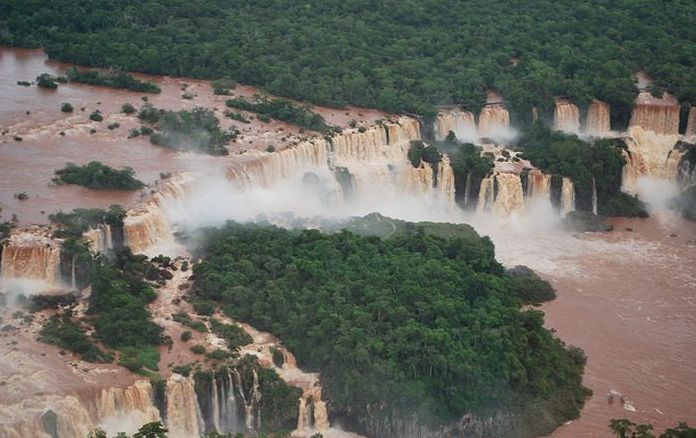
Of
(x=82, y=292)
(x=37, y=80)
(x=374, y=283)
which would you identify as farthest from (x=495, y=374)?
(x=37, y=80)

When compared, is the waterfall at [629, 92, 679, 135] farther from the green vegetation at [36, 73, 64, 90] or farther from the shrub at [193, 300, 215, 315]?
the shrub at [193, 300, 215, 315]

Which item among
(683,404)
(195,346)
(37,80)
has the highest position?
(37,80)

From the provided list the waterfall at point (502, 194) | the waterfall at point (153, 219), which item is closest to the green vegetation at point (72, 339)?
the waterfall at point (153, 219)

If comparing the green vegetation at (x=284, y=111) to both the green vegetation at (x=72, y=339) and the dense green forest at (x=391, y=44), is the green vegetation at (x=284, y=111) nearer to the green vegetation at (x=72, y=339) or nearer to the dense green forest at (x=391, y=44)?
the dense green forest at (x=391, y=44)

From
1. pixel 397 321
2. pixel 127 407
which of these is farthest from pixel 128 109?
pixel 127 407

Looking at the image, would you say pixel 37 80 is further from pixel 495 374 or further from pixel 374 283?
pixel 495 374

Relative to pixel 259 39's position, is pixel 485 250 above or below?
below
